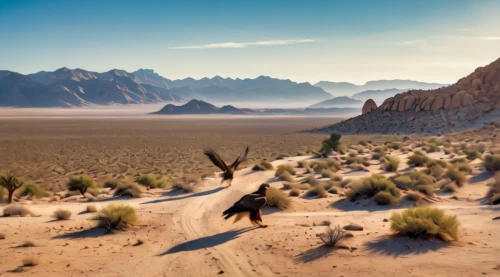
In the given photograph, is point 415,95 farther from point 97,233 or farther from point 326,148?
point 97,233

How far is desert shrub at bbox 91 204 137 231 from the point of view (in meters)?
10.5

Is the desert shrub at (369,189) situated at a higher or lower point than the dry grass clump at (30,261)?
lower

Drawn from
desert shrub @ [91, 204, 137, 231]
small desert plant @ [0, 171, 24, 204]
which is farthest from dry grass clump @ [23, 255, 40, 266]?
small desert plant @ [0, 171, 24, 204]

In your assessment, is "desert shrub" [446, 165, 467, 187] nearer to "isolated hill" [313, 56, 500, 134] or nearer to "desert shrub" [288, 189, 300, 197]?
"desert shrub" [288, 189, 300, 197]

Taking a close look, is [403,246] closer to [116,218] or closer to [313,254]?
[313,254]

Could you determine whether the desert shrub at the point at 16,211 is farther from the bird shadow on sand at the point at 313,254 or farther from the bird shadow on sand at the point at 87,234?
the bird shadow on sand at the point at 313,254

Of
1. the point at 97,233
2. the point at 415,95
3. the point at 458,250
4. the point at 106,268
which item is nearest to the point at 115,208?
the point at 97,233

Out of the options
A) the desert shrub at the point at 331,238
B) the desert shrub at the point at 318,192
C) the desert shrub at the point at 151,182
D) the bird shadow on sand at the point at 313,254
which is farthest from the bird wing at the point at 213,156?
the bird shadow on sand at the point at 313,254

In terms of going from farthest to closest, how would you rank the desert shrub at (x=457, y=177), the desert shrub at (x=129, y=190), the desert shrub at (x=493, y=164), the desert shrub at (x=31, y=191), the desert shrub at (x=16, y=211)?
1. the desert shrub at (x=493, y=164)
2. the desert shrub at (x=457, y=177)
3. the desert shrub at (x=31, y=191)
4. the desert shrub at (x=129, y=190)
5. the desert shrub at (x=16, y=211)

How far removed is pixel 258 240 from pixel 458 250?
4193 mm

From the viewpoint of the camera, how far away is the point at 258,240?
9.59 m

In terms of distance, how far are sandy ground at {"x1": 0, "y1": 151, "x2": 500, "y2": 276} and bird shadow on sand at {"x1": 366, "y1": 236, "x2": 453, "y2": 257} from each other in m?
0.02

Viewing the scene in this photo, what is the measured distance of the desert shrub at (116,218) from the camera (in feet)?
34.3

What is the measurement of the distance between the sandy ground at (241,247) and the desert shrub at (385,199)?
17.8 inches
